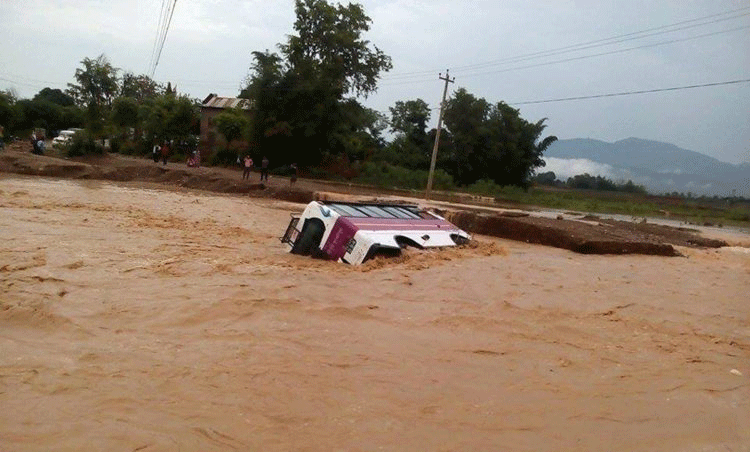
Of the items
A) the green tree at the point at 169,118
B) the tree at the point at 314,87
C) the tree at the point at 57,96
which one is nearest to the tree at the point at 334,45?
the tree at the point at 314,87

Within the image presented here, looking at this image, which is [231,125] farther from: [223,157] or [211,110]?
[211,110]

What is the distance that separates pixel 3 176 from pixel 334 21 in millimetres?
27506

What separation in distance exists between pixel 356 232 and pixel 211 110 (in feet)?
175

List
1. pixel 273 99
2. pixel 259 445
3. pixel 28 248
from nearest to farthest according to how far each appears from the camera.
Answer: pixel 259 445
pixel 28 248
pixel 273 99

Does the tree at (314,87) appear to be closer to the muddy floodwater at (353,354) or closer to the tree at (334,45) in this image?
the tree at (334,45)

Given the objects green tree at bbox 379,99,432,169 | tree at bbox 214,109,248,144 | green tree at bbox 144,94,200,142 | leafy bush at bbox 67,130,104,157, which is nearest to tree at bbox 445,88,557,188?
green tree at bbox 379,99,432,169

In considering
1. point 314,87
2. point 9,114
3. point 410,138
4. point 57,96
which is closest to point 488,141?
point 410,138

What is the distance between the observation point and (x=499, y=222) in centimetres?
2036

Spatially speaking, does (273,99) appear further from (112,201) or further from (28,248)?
(28,248)

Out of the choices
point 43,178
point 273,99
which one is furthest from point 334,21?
point 43,178

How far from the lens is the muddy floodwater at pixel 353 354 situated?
14.3 feet

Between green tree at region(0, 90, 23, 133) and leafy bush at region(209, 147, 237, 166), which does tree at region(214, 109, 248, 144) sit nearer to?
leafy bush at region(209, 147, 237, 166)

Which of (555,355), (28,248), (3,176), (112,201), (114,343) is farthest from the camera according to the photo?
(3,176)

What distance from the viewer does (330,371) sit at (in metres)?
5.70
